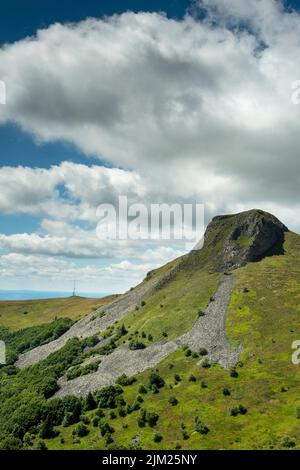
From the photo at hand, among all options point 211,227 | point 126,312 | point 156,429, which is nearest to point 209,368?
point 156,429

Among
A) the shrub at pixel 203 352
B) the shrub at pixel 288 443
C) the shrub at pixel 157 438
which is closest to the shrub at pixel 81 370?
the shrub at pixel 203 352

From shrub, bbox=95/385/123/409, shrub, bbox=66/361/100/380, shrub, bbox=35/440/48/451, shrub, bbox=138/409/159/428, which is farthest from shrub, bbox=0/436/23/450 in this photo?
shrub, bbox=66/361/100/380

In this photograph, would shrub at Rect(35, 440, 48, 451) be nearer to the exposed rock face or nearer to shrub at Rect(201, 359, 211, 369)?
shrub at Rect(201, 359, 211, 369)

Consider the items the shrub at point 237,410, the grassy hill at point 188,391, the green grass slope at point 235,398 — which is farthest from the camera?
the shrub at point 237,410

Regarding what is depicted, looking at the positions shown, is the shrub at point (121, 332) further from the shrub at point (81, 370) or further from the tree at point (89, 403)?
the tree at point (89, 403)

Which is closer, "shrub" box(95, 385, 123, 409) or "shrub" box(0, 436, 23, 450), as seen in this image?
"shrub" box(0, 436, 23, 450)

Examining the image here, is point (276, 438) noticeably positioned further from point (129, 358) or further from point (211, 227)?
point (211, 227)
